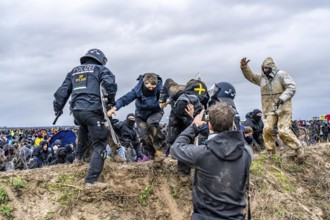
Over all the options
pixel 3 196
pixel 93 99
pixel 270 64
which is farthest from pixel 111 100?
pixel 270 64

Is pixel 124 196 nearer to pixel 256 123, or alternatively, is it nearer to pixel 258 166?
pixel 258 166

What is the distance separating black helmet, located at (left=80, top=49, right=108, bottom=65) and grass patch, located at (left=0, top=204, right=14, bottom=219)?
275cm

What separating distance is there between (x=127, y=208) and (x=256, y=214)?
2440 mm

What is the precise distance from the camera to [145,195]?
742cm

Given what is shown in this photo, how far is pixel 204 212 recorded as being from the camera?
4.00 m

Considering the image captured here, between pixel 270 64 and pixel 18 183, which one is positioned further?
pixel 270 64

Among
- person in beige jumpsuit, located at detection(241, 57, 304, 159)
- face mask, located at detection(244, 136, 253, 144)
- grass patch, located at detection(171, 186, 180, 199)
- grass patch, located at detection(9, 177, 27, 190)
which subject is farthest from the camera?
face mask, located at detection(244, 136, 253, 144)

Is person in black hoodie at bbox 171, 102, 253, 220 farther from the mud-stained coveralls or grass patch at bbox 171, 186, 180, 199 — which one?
the mud-stained coveralls

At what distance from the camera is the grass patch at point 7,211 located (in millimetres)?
6723

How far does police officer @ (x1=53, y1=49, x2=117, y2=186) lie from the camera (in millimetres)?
6812

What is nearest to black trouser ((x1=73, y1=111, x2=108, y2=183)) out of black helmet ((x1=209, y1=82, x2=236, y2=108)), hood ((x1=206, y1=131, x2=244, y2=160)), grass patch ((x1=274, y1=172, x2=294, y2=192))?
black helmet ((x1=209, y1=82, x2=236, y2=108))

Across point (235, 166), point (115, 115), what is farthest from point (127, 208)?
point (235, 166)

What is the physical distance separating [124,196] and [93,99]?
181 cm

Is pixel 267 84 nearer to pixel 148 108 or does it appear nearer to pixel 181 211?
pixel 148 108
